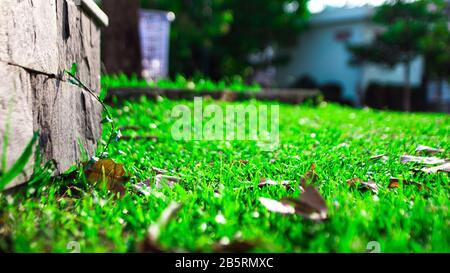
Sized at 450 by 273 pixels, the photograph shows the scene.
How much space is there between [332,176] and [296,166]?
24 centimetres

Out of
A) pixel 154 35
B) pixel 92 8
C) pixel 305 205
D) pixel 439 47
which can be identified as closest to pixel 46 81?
pixel 92 8

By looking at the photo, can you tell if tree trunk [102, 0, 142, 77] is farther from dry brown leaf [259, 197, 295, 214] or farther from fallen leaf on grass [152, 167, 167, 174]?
dry brown leaf [259, 197, 295, 214]

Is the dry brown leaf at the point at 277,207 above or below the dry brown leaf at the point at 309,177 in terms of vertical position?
below

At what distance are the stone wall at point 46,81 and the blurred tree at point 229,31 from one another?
50.1 ft

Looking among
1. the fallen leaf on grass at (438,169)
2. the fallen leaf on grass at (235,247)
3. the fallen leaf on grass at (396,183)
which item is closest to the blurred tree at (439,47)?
A: the fallen leaf on grass at (438,169)

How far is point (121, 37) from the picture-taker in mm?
6438

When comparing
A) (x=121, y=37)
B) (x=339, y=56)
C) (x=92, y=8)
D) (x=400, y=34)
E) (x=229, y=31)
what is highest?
(x=229, y=31)

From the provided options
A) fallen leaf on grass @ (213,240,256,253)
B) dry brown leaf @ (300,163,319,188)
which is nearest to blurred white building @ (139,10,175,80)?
dry brown leaf @ (300,163,319,188)

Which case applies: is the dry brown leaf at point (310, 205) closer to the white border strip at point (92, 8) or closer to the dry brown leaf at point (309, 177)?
the dry brown leaf at point (309, 177)

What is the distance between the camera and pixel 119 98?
482 cm

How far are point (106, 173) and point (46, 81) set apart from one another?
17.2 inches

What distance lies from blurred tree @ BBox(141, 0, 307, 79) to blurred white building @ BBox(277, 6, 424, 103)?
949mm

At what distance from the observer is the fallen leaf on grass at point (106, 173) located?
1.79 m

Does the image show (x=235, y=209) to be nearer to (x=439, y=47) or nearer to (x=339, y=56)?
(x=439, y=47)
